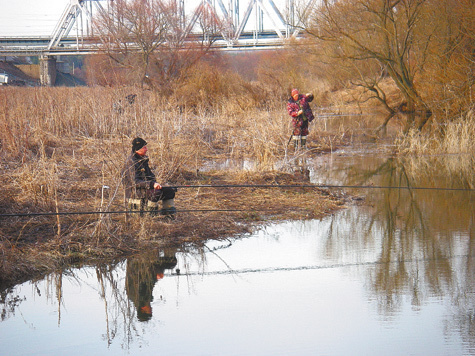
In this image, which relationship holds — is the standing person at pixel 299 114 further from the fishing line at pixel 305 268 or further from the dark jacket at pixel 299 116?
the fishing line at pixel 305 268

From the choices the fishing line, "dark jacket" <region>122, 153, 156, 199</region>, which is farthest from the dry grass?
"dark jacket" <region>122, 153, 156, 199</region>

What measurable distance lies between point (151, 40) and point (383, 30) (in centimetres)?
1125

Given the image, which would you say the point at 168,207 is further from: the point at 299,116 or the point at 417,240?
the point at 299,116

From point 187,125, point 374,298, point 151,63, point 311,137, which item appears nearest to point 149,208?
point 374,298

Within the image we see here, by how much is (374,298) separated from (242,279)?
1187mm

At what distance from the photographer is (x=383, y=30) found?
18.7 metres

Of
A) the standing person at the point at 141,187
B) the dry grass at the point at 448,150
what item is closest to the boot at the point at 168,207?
the standing person at the point at 141,187

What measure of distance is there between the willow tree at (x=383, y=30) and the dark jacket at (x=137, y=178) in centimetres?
1255

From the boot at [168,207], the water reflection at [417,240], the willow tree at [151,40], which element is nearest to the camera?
the water reflection at [417,240]

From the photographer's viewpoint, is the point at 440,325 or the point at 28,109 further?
the point at 28,109

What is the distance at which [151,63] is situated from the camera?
2641 cm

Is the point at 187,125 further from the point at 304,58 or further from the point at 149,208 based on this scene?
the point at 304,58

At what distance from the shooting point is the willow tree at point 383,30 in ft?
59.6

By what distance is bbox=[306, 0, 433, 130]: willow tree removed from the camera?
59.6ft
